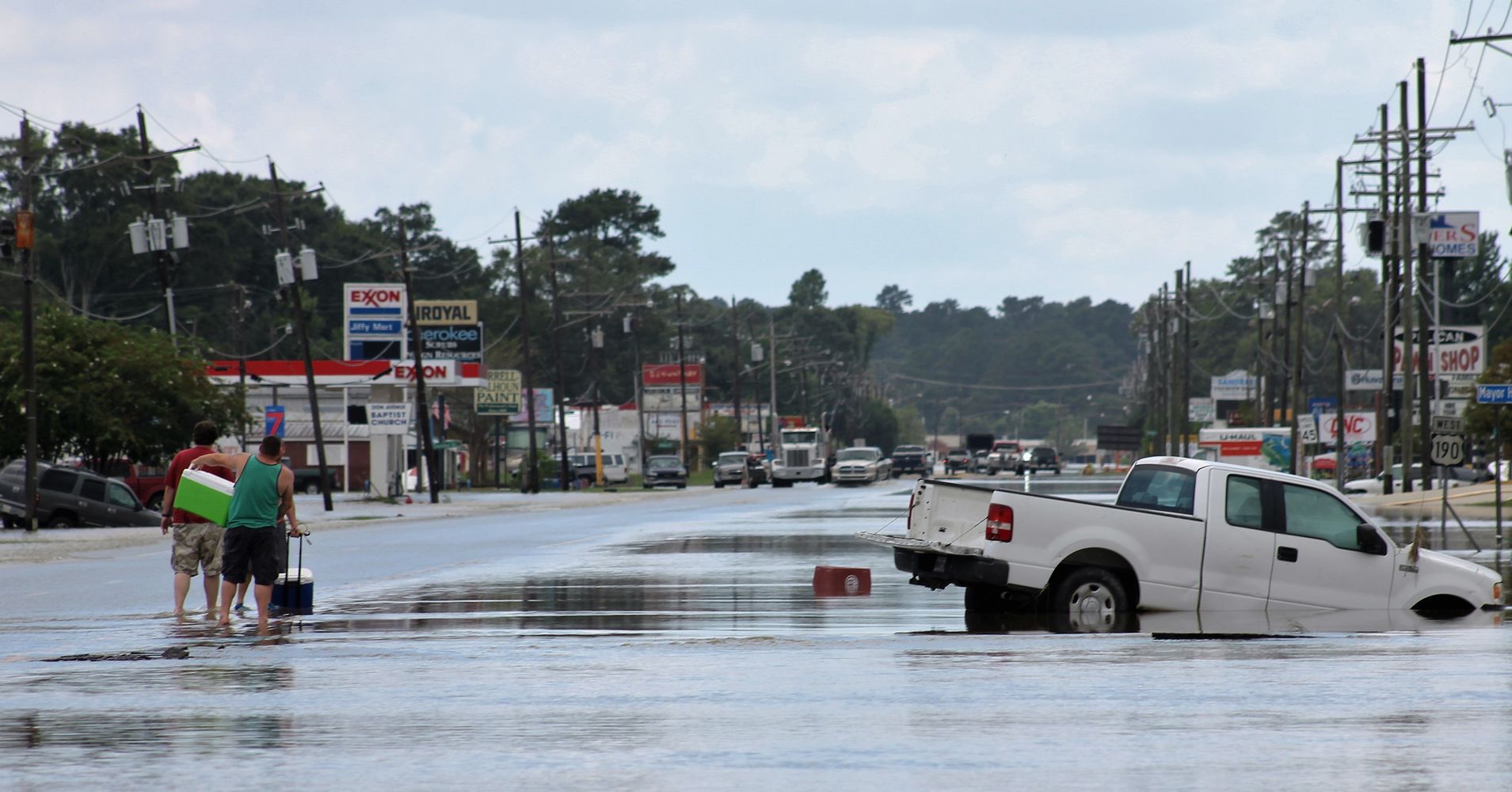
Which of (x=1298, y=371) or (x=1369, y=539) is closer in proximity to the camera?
(x=1369, y=539)

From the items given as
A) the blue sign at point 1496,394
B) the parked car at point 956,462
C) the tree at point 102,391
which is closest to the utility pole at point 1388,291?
the blue sign at point 1496,394

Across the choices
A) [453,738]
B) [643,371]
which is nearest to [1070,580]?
[453,738]

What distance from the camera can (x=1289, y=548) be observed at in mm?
14812

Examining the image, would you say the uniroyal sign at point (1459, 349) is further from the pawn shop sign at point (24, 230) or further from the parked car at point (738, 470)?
the pawn shop sign at point (24, 230)

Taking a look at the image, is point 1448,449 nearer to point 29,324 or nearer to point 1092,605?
point 1092,605

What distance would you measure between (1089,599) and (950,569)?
3.93 ft

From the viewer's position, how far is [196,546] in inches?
669

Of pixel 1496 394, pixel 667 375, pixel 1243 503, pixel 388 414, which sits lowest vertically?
pixel 1243 503

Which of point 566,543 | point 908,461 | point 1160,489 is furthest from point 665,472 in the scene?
point 1160,489

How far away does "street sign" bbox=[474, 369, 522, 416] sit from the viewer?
279 feet

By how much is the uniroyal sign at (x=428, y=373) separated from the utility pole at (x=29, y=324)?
37.1 meters

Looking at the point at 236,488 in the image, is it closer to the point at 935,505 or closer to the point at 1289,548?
the point at 935,505

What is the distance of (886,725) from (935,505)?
21.7 feet

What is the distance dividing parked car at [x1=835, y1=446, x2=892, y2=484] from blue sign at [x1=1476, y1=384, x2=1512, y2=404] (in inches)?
2069
